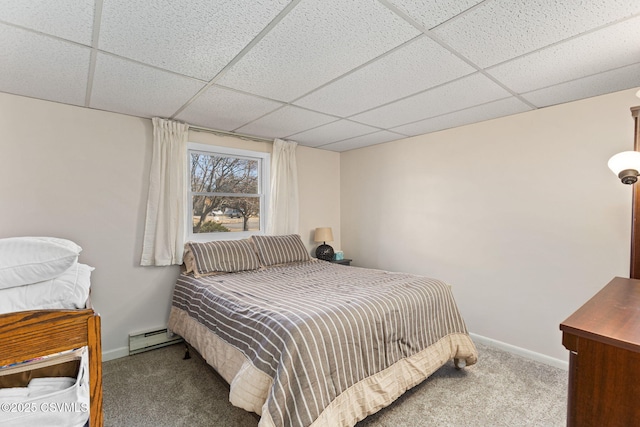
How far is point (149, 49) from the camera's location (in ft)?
5.31

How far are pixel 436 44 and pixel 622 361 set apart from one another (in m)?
1.57

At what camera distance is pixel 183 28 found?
1444mm

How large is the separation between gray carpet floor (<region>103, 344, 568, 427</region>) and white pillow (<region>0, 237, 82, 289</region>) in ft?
3.84

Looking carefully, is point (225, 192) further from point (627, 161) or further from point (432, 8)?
point (627, 161)

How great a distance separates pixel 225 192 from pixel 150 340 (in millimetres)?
1672

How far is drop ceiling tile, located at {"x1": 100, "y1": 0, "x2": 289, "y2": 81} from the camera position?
50.8 inches

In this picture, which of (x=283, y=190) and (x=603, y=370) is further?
(x=283, y=190)

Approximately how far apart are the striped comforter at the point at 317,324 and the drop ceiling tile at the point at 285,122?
1.51 metres

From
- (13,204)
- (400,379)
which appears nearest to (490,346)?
(400,379)

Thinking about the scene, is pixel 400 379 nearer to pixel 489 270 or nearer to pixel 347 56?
pixel 489 270

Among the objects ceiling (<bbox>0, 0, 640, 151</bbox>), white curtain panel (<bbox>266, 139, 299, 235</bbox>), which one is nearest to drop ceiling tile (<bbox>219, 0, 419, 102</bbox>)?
ceiling (<bbox>0, 0, 640, 151</bbox>)

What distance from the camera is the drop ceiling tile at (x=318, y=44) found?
1.35 metres

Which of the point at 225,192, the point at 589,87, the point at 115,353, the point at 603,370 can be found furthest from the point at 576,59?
the point at 115,353

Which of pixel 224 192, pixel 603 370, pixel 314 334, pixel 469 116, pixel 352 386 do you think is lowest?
pixel 352 386
